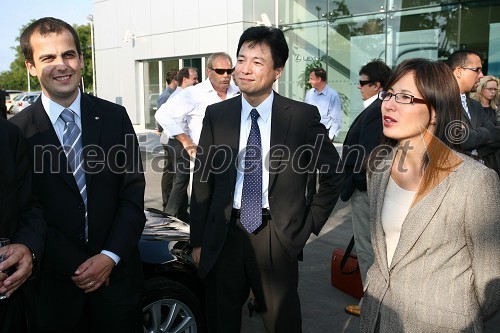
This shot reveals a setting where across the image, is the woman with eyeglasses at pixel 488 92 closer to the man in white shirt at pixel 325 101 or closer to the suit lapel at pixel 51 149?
the man in white shirt at pixel 325 101

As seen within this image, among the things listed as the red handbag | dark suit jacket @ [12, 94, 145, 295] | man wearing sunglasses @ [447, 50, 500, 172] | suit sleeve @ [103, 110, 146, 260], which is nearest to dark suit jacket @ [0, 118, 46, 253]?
dark suit jacket @ [12, 94, 145, 295]

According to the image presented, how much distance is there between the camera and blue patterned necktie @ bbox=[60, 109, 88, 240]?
8.18 ft

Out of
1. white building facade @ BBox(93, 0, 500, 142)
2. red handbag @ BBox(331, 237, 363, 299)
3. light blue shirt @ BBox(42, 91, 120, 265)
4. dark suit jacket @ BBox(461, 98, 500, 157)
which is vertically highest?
white building facade @ BBox(93, 0, 500, 142)

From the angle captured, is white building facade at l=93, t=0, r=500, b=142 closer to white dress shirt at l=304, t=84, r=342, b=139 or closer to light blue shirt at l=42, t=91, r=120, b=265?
white dress shirt at l=304, t=84, r=342, b=139

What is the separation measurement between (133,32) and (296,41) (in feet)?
24.9

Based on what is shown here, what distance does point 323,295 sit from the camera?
188 inches

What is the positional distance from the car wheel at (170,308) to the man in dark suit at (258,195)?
363mm

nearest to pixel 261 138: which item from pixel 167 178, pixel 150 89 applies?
pixel 167 178

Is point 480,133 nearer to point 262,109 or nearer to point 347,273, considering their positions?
point 347,273

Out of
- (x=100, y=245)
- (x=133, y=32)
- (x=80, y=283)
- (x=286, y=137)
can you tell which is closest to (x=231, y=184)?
(x=286, y=137)

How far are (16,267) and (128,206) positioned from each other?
2.43ft

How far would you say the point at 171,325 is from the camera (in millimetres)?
3312

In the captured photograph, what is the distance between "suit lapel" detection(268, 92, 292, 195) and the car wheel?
105 cm

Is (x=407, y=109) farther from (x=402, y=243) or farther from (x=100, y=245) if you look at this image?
(x=100, y=245)
